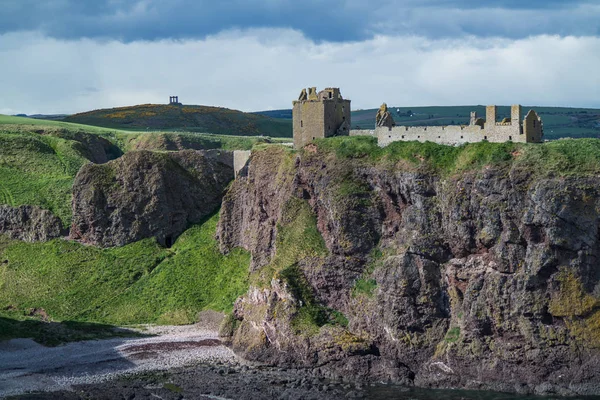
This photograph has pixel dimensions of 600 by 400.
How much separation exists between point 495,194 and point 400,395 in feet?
58.2

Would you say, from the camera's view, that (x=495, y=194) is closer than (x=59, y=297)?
Yes

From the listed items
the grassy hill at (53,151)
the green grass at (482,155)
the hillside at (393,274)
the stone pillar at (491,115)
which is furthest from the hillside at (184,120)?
the stone pillar at (491,115)

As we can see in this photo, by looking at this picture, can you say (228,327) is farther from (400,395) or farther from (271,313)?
(400,395)

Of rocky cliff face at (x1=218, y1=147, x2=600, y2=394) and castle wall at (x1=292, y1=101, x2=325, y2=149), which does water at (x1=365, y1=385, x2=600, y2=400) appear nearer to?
rocky cliff face at (x1=218, y1=147, x2=600, y2=394)

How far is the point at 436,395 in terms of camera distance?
241 feet

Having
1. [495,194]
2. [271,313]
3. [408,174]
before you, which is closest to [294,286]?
[271,313]

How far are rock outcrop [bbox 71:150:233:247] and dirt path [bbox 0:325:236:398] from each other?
2069cm

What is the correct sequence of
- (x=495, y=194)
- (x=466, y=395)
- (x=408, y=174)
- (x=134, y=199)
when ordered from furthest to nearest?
1. (x=134, y=199)
2. (x=408, y=174)
3. (x=495, y=194)
4. (x=466, y=395)

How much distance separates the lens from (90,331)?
92938mm

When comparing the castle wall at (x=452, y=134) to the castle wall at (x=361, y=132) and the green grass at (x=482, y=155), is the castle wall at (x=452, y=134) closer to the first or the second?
the green grass at (x=482, y=155)

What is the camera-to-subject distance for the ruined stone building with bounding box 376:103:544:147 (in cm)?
8400

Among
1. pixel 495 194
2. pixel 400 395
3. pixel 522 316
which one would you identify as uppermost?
pixel 495 194

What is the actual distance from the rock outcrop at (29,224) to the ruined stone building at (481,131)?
135 ft

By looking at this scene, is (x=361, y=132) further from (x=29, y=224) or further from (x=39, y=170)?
(x=39, y=170)
